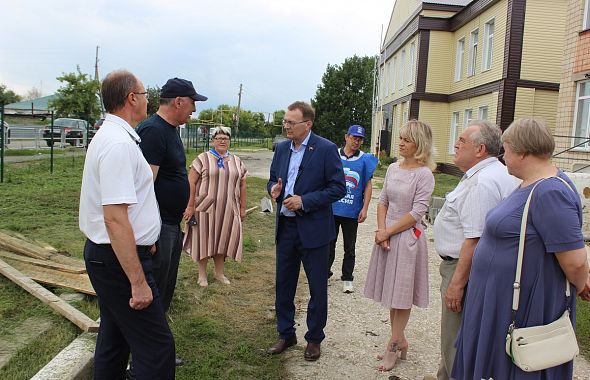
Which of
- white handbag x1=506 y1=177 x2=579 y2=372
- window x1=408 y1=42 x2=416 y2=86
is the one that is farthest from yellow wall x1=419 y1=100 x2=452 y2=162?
white handbag x1=506 y1=177 x2=579 y2=372

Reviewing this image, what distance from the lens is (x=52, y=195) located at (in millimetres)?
10805

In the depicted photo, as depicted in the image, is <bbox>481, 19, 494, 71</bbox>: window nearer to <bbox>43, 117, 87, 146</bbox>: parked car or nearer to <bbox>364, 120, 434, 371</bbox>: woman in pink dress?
<bbox>43, 117, 87, 146</bbox>: parked car

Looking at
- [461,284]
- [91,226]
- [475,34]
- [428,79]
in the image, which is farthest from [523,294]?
[428,79]

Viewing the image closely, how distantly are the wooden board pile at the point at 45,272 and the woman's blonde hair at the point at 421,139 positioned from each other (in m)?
2.83

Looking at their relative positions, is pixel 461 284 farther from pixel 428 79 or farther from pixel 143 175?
pixel 428 79

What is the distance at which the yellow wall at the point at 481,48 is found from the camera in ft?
65.9

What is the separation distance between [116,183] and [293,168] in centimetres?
203

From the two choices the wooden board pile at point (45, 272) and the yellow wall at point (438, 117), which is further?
the yellow wall at point (438, 117)

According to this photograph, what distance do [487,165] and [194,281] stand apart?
151 inches

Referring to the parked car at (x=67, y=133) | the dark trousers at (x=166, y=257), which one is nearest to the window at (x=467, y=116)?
the parked car at (x=67, y=133)

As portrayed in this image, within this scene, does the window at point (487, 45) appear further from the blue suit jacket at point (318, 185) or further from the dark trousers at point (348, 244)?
the blue suit jacket at point (318, 185)

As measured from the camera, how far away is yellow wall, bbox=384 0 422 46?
28.9m

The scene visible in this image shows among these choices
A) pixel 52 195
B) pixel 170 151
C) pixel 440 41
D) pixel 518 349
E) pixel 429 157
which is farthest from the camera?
pixel 440 41

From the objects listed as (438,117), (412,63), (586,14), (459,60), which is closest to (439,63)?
(459,60)
